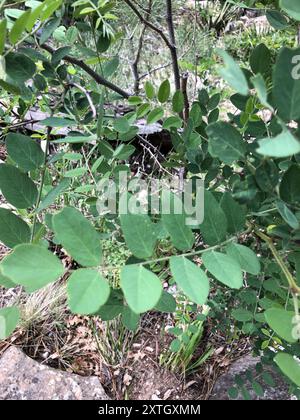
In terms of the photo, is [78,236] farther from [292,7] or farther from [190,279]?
[292,7]

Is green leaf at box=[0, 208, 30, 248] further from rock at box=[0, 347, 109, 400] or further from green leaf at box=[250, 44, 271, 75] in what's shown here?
rock at box=[0, 347, 109, 400]

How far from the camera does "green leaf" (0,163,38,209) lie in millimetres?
463

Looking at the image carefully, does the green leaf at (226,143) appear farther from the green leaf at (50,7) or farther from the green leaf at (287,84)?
the green leaf at (50,7)

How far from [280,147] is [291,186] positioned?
153 mm

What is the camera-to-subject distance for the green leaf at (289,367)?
0.33 m

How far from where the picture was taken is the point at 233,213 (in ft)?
1.44

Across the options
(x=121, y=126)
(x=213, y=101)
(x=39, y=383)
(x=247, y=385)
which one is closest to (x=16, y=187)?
(x=121, y=126)

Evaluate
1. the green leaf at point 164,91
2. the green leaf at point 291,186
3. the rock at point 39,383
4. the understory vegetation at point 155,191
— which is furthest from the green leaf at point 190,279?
the rock at point 39,383

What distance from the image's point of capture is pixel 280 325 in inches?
13.9

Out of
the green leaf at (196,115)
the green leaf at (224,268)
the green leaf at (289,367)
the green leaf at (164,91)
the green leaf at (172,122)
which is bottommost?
the green leaf at (289,367)

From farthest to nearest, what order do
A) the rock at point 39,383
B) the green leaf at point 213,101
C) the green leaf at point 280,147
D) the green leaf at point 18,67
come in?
the rock at point 39,383 → the green leaf at point 213,101 → the green leaf at point 18,67 → the green leaf at point 280,147

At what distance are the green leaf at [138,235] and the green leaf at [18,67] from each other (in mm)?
214

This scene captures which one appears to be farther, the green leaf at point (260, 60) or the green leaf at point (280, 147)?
the green leaf at point (260, 60)

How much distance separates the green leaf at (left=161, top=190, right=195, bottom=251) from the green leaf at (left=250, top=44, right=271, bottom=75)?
216mm
